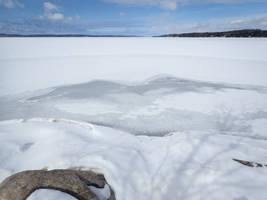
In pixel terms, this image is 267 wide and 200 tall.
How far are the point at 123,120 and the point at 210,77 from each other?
20.3 ft

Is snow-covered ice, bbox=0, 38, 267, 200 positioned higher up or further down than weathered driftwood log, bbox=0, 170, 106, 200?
further down

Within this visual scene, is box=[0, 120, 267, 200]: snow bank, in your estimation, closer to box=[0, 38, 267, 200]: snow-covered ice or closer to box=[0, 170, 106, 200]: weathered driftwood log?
box=[0, 38, 267, 200]: snow-covered ice

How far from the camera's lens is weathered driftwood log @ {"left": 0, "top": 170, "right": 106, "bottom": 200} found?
1.53m

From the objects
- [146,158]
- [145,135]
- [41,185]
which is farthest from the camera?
[145,135]

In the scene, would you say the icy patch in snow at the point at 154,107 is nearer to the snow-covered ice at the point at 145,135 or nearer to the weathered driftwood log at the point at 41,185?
the snow-covered ice at the point at 145,135

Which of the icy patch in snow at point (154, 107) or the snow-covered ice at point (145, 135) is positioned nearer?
the snow-covered ice at point (145, 135)

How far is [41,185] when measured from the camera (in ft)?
5.38

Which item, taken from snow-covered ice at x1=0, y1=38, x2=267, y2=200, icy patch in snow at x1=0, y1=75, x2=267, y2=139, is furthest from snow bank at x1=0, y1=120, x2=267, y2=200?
icy patch in snow at x1=0, y1=75, x2=267, y2=139

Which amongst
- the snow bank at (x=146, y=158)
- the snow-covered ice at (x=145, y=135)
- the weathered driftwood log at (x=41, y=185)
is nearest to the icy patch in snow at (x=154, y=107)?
the snow-covered ice at (x=145, y=135)

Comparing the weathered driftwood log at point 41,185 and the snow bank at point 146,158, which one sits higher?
the weathered driftwood log at point 41,185

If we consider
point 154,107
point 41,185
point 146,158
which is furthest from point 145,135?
point 41,185

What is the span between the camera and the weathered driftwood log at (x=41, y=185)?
5.02 ft

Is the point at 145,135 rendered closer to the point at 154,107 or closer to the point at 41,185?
the point at 154,107

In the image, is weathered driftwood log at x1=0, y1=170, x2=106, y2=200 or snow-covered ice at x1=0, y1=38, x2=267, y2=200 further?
snow-covered ice at x1=0, y1=38, x2=267, y2=200
